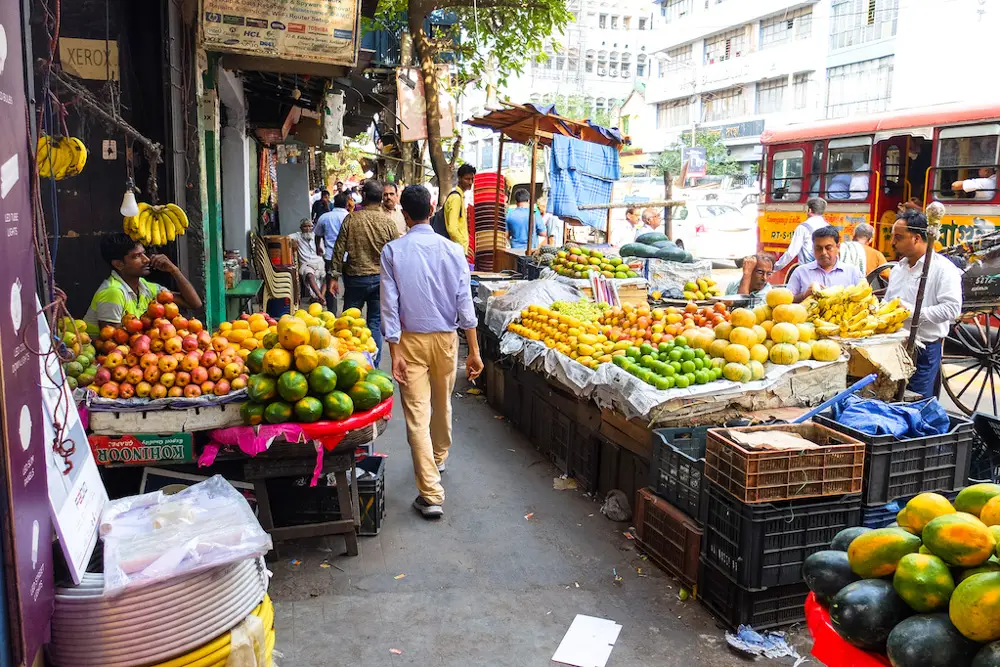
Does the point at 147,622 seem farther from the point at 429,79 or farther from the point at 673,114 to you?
the point at 673,114

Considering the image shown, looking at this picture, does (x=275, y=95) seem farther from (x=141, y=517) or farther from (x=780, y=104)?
(x=780, y=104)

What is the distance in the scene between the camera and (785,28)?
138 ft

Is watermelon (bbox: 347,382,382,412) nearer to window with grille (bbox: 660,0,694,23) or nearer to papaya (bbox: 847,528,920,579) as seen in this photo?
papaya (bbox: 847,528,920,579)

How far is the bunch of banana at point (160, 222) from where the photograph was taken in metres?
5.03

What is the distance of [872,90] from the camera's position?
3506 centimetres

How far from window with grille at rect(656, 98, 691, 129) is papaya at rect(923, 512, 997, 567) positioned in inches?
2061

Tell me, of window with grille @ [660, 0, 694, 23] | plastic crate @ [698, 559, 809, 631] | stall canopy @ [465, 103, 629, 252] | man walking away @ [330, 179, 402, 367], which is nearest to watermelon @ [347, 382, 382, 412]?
plastic crate @ [698, 559, 809, 631]

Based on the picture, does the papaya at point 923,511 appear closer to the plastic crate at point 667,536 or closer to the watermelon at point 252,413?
the plastic crate at point 667,536

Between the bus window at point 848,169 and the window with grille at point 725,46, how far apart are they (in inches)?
1407

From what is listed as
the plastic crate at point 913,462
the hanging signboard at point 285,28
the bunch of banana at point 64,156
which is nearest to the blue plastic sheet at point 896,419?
the plastic crate at point 913,462

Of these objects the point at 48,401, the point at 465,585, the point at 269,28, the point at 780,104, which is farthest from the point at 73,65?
the point at 780,104

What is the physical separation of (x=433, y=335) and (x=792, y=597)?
2.72m

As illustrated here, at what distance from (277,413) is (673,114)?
174 ft

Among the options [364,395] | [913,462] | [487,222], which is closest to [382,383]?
[364,395]
